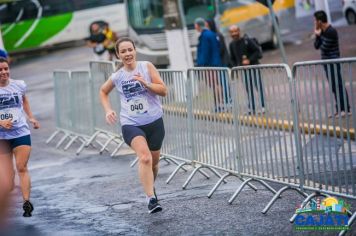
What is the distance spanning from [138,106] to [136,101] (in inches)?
2.2

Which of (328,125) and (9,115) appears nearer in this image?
(328,125)

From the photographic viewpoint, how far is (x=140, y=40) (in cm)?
2664

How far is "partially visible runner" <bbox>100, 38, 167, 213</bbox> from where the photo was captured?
879 centimetres

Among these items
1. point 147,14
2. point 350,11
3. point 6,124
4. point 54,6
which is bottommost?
point 54,6

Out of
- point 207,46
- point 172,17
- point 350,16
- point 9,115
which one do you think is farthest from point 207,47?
point 9,115

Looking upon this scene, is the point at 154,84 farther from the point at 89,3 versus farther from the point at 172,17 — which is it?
the point at 89,3

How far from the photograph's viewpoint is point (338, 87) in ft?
24.9

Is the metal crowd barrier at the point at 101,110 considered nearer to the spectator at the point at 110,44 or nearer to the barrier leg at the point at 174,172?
the barrier leg at the point at 174,172

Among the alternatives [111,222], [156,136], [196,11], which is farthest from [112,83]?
[196,11]

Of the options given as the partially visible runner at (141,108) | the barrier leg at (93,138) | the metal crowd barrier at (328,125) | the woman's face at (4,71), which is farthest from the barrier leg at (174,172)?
the barrier leg at (93,138)

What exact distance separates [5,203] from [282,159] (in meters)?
2.98

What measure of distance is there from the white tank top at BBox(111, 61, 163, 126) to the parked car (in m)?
14.6

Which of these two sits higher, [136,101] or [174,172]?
[136,101]

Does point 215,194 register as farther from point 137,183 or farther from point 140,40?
point 140,40
